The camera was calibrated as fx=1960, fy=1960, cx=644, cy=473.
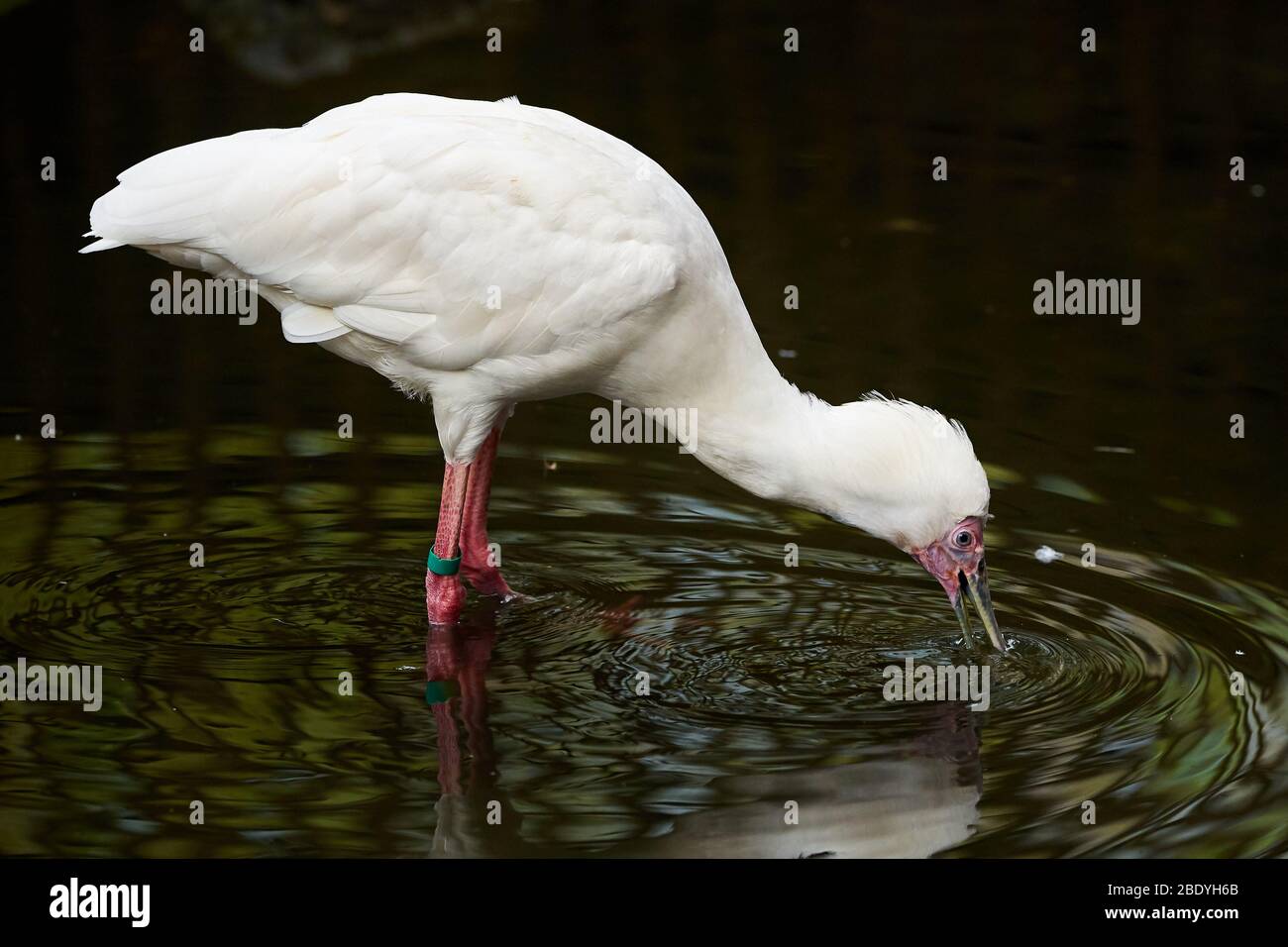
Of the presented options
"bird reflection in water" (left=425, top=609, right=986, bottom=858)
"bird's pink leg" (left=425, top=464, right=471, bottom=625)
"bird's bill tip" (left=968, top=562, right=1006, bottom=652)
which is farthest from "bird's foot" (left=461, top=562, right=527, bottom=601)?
"bird's bill tip" (left=968, top=562, right=1006, bottom=652)

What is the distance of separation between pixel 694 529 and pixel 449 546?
1.60 meters

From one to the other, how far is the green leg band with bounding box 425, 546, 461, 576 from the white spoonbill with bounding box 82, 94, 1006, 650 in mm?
467

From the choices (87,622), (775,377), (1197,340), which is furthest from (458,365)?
(1197,340)

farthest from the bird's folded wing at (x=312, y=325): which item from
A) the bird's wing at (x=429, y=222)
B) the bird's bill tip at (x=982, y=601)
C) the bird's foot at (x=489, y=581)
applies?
the bird's bill tip at (x=982, y=601)

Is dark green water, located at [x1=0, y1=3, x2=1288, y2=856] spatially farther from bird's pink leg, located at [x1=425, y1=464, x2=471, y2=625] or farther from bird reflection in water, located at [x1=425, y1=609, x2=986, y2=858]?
bird's pink leg, located at [x1=425, y1=464, x2=471, y2=625]

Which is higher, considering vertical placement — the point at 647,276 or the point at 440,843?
the point at 647,276

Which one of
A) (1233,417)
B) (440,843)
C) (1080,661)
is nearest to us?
(440,843)

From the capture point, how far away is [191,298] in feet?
31.4

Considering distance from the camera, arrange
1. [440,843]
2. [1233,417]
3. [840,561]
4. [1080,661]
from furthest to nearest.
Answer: [1233,417], [840,561], [1080,661], [440,843]

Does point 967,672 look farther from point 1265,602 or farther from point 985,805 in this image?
point 1265,602

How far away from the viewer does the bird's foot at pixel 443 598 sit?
8.59m

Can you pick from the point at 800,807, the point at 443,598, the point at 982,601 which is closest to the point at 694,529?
the point at 443,598

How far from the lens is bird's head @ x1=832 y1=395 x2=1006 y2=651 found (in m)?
7.64

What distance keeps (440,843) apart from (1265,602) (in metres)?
4.10
